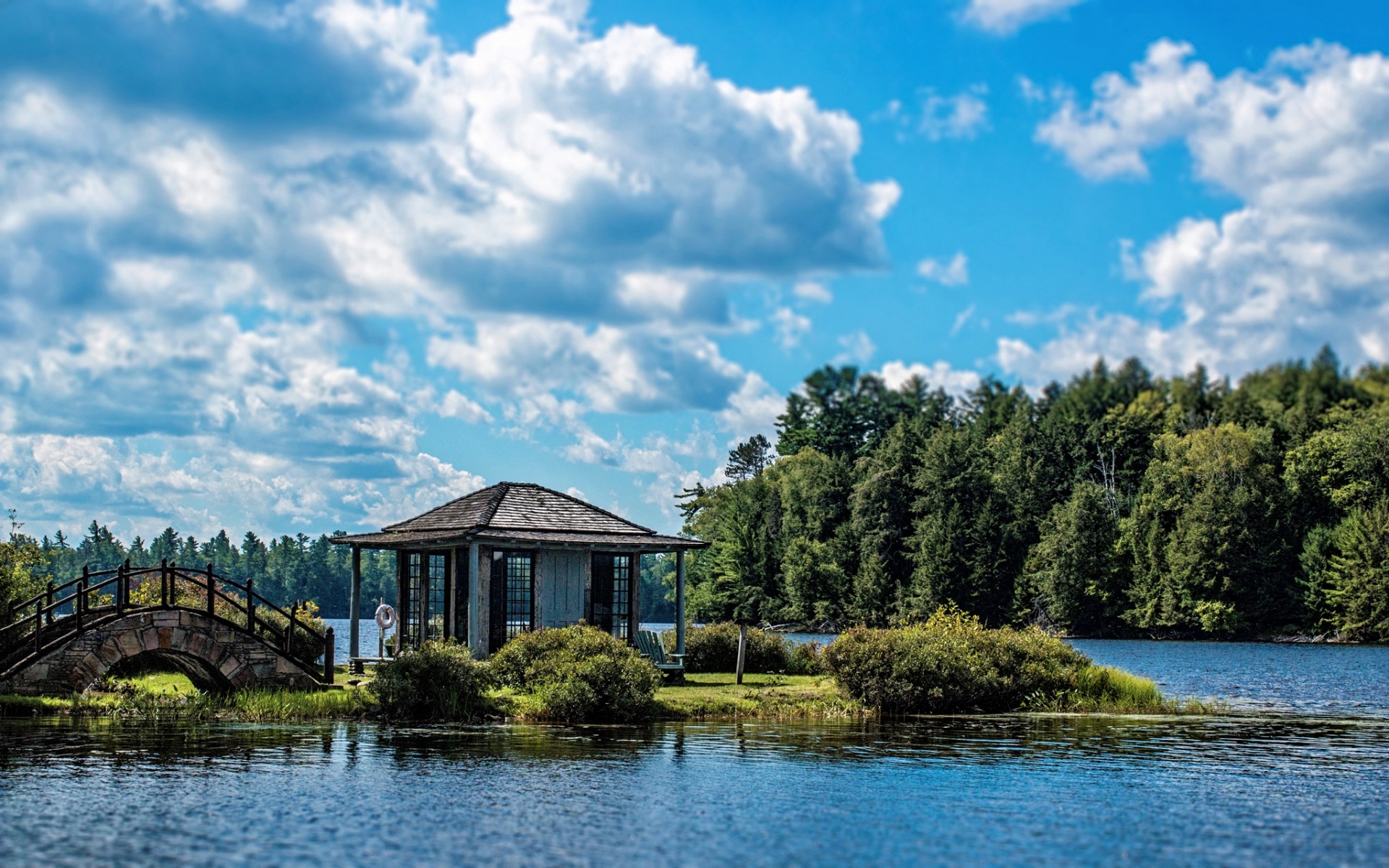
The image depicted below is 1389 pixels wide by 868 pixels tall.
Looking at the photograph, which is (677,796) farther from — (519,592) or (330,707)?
(519,592)

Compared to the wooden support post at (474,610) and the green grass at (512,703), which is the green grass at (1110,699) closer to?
the green grass at (512,703)

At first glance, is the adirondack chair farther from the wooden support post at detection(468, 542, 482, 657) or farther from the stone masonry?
the stone masonry

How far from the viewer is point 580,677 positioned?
26.7 m

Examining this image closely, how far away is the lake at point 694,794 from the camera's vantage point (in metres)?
15.6

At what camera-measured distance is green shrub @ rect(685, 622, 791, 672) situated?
119 ft

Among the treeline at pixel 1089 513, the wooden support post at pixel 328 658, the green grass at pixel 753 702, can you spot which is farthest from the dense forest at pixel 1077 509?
the wooden support post at pixel 328 658

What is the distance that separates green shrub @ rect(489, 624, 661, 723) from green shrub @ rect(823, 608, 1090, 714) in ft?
16.1

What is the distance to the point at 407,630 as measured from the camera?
33.5 meters

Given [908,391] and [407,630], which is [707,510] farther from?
[407,630]

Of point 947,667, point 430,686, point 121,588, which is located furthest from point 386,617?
point 947,667

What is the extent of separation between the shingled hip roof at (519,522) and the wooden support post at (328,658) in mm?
3219

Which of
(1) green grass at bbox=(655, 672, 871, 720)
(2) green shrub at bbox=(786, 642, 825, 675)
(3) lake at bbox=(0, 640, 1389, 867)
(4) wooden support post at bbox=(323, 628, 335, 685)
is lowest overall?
(3) lake at bbox=(0, 640, 1389, 867)

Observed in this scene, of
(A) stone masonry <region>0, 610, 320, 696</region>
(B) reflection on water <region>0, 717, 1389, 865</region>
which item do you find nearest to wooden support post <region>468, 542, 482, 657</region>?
(A) stone masonry <region>0, 610, 320, 696</region>

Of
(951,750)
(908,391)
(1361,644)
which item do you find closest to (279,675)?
(951,750)
